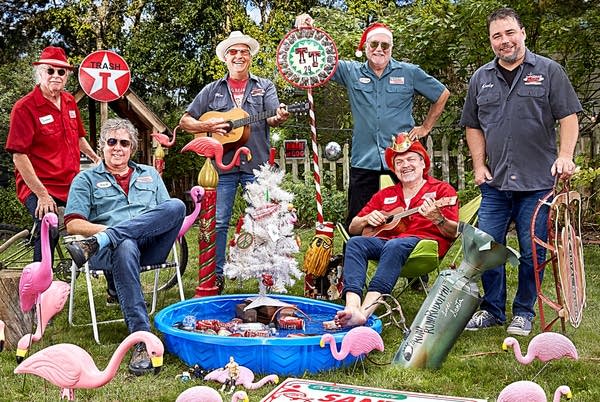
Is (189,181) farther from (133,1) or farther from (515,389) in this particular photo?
(515,389)

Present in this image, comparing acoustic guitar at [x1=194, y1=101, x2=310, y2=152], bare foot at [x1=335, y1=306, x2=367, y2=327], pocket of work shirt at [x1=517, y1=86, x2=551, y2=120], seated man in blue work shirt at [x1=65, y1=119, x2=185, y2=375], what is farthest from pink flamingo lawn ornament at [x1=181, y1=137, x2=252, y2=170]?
pocket of work shirt at [x1=517, y1=86, x2=551, y2=120]

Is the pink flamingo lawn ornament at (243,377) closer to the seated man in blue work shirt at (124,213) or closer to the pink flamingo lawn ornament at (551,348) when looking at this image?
the seated man in blue work shirt at (124,213)

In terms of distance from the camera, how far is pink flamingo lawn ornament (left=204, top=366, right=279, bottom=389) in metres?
2.72

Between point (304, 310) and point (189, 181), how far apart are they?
814 cm

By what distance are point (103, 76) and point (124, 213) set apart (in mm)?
1630

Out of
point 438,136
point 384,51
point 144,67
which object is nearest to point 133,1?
point 144,67

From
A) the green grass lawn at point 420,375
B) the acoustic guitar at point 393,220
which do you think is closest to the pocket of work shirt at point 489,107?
the acoustic guitar at point 393,220

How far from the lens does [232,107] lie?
15.4ft

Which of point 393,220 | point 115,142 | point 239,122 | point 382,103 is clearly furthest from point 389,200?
point 115,142

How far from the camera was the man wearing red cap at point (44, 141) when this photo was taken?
392 cm

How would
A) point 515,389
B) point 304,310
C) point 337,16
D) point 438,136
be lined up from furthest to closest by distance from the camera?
point 337,16 < point 438,136 < point 304,310 < point 515,389

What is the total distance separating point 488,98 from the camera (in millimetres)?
3758

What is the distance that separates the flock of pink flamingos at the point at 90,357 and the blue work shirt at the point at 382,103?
1.77 metres

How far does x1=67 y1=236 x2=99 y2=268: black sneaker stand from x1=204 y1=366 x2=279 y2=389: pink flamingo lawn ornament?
783 mm
